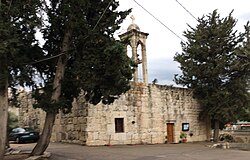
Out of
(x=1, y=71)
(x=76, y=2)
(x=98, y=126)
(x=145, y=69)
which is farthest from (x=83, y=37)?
(x=145, y=69)

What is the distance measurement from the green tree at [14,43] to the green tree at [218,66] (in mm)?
15258

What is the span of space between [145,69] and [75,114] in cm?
598

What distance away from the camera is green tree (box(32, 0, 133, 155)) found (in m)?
11.2

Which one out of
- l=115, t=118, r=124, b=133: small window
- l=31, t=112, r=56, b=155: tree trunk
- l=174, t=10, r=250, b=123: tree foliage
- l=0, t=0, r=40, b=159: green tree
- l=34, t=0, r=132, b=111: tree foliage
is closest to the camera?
l=0, t=0, r=40, b=159: green tree

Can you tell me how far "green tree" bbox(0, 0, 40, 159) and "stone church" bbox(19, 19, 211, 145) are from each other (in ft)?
22.7

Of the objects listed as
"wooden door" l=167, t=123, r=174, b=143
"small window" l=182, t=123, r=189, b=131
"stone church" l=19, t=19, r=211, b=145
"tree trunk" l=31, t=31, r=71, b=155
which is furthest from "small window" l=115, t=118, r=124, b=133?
"tree trunk" l=31, t=31, r=71, b=155

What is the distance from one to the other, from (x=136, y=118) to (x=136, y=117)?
0.22ft

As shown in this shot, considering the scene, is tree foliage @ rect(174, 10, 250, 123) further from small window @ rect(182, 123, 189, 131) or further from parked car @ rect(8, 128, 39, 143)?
parked car @ rect(8, 128, 39, 143)

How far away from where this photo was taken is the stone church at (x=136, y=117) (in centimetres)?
1916

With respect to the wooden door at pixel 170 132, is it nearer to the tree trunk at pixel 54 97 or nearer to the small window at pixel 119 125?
the small window at pixel 119 125

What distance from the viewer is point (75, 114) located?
1966cm

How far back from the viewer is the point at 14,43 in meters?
9.88

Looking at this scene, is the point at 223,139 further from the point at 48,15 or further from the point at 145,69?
the point at 48,15

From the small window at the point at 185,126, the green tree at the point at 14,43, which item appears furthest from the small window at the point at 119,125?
the green tree at the point at 14,43
